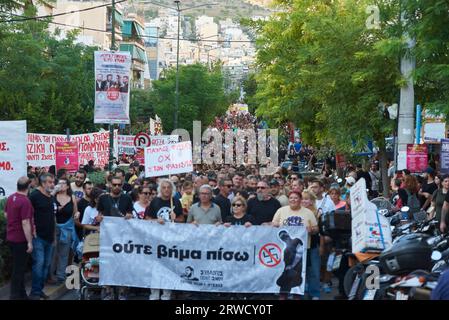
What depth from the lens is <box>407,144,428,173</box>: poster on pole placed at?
914 inches

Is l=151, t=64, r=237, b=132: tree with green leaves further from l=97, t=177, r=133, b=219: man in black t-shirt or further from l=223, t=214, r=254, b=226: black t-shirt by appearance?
l=223, t=214, r=254, b=226: black t-shirt

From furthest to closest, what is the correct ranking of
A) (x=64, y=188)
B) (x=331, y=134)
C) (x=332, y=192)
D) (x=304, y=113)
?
1. (x=304, y=113)
2. (x=331, y=134)
3. (x=332, y=192)
4. (x=64, y=188)

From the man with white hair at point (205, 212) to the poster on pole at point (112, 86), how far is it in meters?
12.3

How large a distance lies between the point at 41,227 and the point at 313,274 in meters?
3.68

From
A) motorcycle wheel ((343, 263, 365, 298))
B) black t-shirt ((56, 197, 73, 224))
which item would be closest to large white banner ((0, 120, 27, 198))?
black t-shirt ((56, 197, 73, 224))

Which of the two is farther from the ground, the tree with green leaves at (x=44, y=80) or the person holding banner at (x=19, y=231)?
the tree with green leaves at (x=44, y=80)

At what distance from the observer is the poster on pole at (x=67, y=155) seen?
92.7 ft

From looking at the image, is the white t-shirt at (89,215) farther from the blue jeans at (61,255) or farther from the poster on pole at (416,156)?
the poster on pole at (416,156)

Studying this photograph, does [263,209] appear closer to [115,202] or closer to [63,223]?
[115,202]

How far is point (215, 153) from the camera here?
182 feet

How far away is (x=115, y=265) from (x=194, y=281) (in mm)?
1023

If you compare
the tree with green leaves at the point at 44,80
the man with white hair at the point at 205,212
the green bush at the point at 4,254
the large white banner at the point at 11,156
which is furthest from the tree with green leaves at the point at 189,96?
the man with white hair at the point at 205,212
